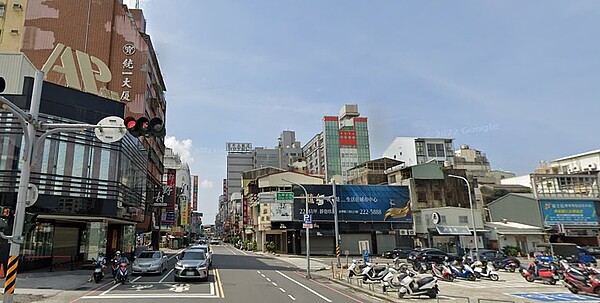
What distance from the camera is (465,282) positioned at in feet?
72.4

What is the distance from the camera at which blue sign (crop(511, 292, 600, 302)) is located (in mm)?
15742

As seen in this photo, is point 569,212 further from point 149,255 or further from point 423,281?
point 149,255

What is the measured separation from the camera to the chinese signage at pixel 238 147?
151488 mm

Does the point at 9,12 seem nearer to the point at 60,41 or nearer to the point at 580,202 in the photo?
the point at 60,41

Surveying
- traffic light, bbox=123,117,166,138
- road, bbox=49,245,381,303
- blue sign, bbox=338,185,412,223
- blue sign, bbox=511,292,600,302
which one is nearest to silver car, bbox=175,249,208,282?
road, bbox=49,245,381,303

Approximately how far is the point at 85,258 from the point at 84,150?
11988 millimetres

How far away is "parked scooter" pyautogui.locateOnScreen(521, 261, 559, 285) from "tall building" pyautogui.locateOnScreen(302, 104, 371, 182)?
75663 millimetres

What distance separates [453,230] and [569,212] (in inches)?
595

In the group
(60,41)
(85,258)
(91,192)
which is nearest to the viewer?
(91,192)

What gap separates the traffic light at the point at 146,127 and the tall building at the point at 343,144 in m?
90.2

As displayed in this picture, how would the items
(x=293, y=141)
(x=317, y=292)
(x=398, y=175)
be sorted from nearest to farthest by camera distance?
(x=317, y=292)
(x=398, y=175)
(x=293, y=141)

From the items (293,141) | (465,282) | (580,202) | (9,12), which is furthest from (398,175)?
(293,141)

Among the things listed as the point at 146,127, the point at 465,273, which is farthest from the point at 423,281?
the point at 146,127

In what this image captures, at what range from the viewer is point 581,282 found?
56.3 ft
